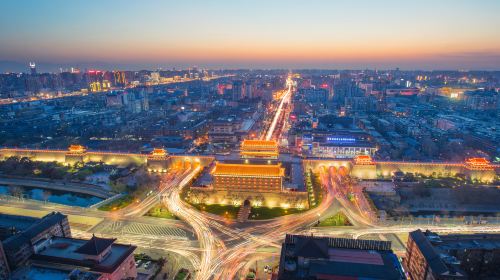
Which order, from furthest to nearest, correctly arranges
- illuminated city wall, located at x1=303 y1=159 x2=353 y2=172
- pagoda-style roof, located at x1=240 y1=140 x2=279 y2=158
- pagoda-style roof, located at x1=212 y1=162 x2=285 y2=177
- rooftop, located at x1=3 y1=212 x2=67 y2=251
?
pagoda-style roof, located at x1=240 y1=140 x2=279 y2=158 < illuminated city wall, located at x1=303 y1=159 x2=353 y2=172 < pagoda-style roof, located at x1=212 y1=162 x2=285 y2=177 < rooftop, located at x1=3 y1=212 x2=67 y2=251

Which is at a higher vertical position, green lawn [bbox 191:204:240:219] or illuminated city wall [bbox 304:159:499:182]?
illuminated city wall [bbox 304:159:499:182]

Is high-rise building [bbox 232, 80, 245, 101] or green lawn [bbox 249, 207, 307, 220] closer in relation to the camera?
green lawn [bbox 249, 207, 307, 220]

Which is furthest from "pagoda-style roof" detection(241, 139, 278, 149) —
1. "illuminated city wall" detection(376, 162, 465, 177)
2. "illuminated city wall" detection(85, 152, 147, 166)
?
"illuminated city wall" detection(85, 152, 147, 166)

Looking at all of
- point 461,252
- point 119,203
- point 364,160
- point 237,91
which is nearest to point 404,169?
point 364,160

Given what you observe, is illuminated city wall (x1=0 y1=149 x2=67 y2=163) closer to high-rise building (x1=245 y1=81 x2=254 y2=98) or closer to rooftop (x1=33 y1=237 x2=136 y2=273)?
rooftop (x1=33 y1=237 x2=136 y2=273)

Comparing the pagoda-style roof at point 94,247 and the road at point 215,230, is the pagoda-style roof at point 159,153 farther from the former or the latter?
the pagoda-style roof at point 94,247

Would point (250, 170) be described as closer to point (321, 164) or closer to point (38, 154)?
→ point (321, 164)

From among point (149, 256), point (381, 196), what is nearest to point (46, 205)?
point (149, 256)
